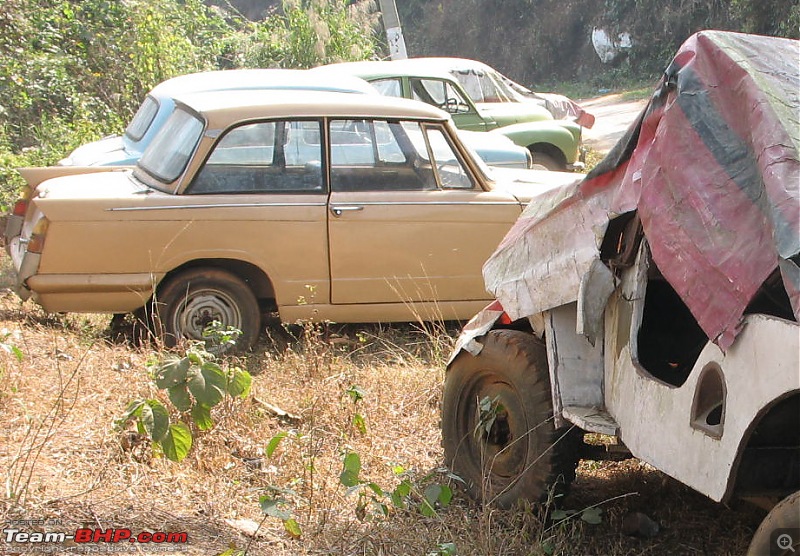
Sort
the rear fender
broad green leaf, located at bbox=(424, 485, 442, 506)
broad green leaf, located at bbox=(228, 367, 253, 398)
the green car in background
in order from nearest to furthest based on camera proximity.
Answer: broad green leaf, located at bbox=(424, 485, 442, 506), broad green leaf, located at bbox=(228, 367, 253, 398), the rear fender, the green car in background

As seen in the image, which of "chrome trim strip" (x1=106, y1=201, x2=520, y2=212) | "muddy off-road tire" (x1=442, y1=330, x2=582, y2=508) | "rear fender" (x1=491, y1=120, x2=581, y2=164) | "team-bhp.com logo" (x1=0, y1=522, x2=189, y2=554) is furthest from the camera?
"rear fender" (x1=491, y1=120, x2=581, y2=164)

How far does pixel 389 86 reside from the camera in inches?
451

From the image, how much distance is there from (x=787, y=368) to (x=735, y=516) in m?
1.87

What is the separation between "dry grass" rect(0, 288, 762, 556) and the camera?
389 cm

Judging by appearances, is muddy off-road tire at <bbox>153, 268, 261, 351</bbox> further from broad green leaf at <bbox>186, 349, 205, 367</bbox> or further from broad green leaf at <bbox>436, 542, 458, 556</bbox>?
broad green leaf at <bbox>436, 542, 458, 556</bbox>

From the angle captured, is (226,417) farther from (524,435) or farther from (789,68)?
(789,68)

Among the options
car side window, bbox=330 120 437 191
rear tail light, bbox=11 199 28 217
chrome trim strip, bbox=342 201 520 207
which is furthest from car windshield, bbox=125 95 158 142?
chrome trim strip, bbox=342 201 520 207

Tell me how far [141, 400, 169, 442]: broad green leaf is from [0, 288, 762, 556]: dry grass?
0.75 feet

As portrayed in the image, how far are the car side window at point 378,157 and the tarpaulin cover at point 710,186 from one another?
2.79 m

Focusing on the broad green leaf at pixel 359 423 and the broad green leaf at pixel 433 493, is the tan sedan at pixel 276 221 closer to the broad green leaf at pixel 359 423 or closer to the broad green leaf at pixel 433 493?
the broad green leaf at pixel 359 423

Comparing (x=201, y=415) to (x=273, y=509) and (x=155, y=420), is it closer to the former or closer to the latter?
(x=155, y=420)

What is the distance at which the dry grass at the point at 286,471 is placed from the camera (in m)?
3.89

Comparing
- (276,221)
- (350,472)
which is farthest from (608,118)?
(350,472)

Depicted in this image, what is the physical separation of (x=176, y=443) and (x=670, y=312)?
2.19 metres
